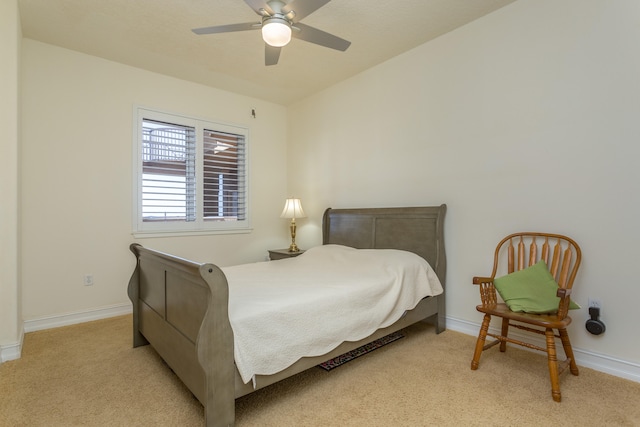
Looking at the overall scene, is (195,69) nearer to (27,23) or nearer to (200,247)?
(27,23)

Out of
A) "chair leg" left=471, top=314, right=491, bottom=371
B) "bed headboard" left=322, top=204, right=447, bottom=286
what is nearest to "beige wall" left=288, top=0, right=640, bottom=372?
"bed headboard" left=322, top=204, right=447, bottom=286

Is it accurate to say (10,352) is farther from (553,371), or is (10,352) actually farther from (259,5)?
(553,371)

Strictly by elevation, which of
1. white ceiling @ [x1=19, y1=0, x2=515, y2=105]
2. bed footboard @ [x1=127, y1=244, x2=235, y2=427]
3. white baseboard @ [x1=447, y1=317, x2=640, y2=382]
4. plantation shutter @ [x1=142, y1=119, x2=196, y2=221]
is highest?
white ceiling @ [x1=19, y1=0, x2=515, y2=105]

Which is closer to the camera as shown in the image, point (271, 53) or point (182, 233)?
point (271, 53)

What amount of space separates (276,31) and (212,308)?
68.6 inches

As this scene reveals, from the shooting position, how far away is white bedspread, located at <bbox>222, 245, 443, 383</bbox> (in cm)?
167

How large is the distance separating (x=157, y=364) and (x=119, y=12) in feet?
8.87

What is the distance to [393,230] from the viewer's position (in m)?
3.27

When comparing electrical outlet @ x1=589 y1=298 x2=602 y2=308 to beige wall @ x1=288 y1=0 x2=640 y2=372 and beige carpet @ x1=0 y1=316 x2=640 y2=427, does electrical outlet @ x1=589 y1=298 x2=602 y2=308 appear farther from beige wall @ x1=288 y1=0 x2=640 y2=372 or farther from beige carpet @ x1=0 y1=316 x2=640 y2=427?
beige carpet @ x1=0 y1=316 x2=640 y2=427

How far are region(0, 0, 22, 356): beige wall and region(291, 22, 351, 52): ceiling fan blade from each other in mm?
2077

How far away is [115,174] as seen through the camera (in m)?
3.46

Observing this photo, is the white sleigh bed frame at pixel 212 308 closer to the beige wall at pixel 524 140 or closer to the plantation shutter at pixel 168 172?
the beige wall at pixel 524 140

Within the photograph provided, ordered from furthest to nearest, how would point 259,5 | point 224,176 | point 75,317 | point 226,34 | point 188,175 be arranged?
point 224,176 < point 188,175 < point 75,317 < point 226,34 < point 259,5

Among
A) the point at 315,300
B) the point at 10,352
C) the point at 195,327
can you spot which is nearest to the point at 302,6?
the point at 315,300
